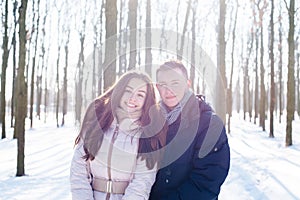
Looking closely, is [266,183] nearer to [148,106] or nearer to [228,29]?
[148,106]

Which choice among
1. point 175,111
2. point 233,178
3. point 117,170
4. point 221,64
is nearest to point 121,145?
point 117,170

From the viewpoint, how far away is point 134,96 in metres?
2.35

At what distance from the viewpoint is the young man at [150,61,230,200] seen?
7.43 feet

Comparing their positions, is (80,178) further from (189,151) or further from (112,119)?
(189,151)

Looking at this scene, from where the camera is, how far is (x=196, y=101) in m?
2.44

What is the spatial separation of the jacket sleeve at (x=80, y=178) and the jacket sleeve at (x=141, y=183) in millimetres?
244

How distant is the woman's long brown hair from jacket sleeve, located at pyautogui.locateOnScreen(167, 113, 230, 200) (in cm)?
24

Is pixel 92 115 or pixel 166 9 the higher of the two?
pixel 166 9

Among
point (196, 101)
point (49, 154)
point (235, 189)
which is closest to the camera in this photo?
point (196, 101)

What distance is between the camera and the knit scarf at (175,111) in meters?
2.39

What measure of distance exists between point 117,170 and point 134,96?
0.48 m

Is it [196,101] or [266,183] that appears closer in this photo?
[196,101]

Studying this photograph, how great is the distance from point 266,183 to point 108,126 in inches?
191

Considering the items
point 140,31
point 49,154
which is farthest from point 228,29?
point 49,154
